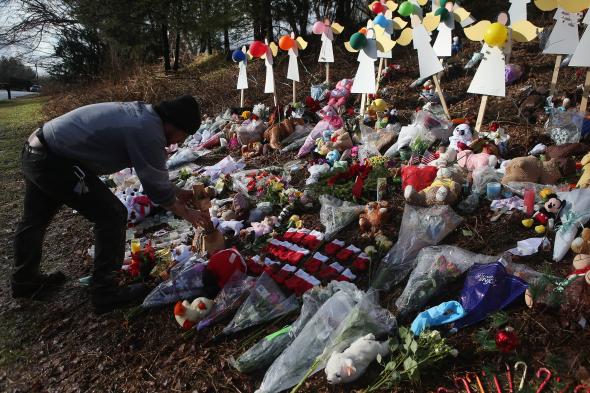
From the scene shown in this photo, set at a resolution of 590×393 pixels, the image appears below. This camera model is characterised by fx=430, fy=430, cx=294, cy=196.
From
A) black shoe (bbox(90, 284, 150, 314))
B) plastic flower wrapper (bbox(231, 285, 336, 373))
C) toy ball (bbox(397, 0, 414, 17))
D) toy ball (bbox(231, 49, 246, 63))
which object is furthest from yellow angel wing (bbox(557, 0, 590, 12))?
toy ball (bbox(231, 49, 246, 63))

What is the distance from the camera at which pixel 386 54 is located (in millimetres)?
5715

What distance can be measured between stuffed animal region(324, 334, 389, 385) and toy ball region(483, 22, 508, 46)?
3.13 metres

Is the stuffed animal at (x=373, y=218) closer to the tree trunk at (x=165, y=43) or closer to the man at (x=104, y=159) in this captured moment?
the man at (x=104, y=159)

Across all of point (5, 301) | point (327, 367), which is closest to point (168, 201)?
point (327, 367)

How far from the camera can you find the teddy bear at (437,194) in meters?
3.18

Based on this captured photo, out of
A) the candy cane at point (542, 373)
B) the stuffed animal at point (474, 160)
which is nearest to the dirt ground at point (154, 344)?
the candy cane at point (542, 373)

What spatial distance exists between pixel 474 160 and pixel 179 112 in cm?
251

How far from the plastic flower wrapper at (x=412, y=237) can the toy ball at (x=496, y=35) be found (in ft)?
6.05

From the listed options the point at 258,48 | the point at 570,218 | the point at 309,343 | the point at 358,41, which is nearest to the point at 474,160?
the point at 570,218

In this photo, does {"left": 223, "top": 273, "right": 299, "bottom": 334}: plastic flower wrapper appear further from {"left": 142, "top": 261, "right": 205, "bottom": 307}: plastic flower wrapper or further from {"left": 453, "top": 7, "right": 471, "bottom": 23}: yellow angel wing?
{"left": 453, "top": 7, "right": 471, "bottom": 23}: yellow angel wing

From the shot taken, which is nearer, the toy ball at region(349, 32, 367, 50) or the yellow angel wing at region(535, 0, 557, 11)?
the yellow angel wing at region(535, 0, 557, 11)

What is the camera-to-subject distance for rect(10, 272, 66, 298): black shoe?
2988mm

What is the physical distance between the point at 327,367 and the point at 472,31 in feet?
11.7

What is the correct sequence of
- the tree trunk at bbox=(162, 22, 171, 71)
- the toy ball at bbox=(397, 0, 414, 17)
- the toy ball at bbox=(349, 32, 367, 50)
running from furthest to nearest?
the tree trunk at bbox=(162, 22, 171, 71) → the toy ball at bbox=(349, 32, 367, 50) → the toy ball at bbox=(397, 0, 414, 17)
